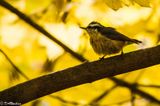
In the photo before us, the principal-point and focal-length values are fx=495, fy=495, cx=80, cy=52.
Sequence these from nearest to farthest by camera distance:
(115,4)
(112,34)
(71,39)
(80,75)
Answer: (80,75)
(115,4)
(112,34)
(71,39)

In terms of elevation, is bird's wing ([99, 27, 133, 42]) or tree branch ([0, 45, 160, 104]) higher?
bird's wing ([99, 27, 133, 42])

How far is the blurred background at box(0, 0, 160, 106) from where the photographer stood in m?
2.19

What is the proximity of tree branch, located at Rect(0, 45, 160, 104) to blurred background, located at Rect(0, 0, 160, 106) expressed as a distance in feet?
2.12

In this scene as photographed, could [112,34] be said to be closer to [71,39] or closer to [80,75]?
[80,75]

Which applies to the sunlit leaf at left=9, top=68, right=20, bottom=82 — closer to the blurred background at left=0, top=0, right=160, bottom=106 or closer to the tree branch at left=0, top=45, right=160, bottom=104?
the blurred background at left=0, top=0, right=160, bottom=106

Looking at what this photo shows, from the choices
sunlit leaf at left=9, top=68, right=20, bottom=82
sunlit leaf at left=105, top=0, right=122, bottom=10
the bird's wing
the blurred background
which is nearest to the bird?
the bird's wing

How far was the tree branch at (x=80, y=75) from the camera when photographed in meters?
1.49

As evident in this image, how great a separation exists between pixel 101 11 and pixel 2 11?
0.44 meters

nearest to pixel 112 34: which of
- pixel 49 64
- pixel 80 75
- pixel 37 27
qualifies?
pixel 80 75

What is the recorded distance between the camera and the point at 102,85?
229 cm

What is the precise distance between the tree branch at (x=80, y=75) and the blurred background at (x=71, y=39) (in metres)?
0.65

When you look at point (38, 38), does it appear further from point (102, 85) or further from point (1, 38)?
point (102, 85)

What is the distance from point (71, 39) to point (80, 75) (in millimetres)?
772

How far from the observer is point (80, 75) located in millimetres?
1494
